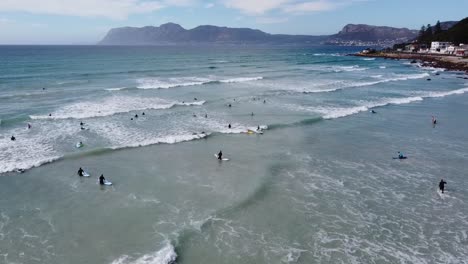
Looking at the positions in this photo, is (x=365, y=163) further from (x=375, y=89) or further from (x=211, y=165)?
(x=375, y=89)

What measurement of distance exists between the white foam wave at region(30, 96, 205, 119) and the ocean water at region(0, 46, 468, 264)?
274mm

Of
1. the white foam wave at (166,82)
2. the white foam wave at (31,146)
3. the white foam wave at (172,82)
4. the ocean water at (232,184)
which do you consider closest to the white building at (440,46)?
the white foam wave at (172,82)

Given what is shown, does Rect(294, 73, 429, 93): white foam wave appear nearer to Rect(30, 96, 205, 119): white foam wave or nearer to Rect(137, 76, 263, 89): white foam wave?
Rect(137, 76, 263, 89): white foam wave

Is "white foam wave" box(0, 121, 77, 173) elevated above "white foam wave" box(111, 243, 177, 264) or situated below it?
above

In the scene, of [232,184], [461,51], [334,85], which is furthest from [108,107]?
[461,51]

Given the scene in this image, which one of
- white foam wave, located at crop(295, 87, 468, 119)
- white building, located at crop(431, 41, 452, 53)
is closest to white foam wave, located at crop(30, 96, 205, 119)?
white foam wave, located at crop(295, 87, 468, 119)

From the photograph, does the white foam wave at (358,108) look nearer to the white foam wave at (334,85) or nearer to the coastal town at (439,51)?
the white foam wave at (334,85)

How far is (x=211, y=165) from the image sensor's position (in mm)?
22312

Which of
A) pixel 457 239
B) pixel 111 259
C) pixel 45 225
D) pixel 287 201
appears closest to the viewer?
pixel 111 259

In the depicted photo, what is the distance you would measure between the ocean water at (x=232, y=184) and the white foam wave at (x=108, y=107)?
0.27 metres

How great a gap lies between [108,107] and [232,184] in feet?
76.9

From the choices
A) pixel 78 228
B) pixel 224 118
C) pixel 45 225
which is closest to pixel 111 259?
pixel 78 228

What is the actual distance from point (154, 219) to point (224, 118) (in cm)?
1952

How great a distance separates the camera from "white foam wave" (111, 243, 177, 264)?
1288 cm
